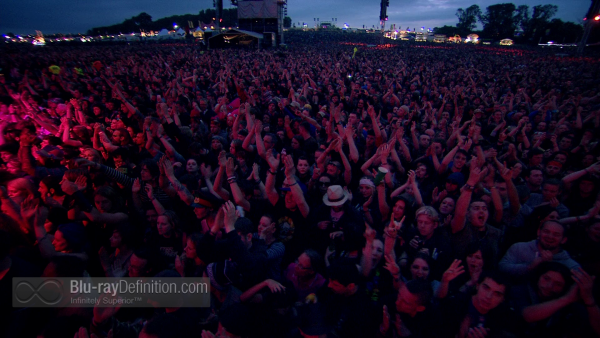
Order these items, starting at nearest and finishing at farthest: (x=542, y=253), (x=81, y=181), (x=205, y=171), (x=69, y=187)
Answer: (x=542, y=253) → (x=69, y=187) → (x=81, y=181) → (x=205, y=171)

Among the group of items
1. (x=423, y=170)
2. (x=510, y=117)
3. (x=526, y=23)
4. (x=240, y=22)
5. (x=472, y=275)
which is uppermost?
(x=526, y=23)

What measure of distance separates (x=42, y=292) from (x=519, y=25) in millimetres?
100323

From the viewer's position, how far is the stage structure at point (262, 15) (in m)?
33.8

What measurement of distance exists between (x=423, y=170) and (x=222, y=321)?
3.47m

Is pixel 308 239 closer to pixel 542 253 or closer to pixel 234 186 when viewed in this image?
pixel 234 186

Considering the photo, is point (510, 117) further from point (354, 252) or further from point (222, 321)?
point (222, 321)

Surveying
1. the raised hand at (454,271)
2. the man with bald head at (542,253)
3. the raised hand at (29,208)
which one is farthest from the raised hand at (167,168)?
the man with bald head at (542,253)

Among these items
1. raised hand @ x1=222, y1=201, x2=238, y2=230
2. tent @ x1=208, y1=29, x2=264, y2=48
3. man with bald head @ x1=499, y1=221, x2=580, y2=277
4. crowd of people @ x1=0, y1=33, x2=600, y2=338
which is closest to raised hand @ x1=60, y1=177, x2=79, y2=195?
crowd of people @ x1=0, y1=33, x2=600, y2=338

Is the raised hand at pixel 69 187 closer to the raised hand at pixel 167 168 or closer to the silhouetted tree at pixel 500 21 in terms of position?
the raised hand at pixel 167 168

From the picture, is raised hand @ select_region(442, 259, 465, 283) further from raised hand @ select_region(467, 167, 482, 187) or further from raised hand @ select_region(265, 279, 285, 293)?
raised hand @ select_region(265, 279, 285, 293)

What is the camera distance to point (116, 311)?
1976 mm

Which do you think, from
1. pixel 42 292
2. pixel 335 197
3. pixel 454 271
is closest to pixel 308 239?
pixel 335 197

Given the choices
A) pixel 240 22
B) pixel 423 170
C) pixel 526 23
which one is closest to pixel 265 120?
pixel 423 170

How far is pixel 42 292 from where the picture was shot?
187cm
